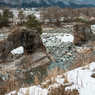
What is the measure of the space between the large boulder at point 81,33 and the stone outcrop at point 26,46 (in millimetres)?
3972

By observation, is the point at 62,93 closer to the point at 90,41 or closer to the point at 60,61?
the point at 60,61

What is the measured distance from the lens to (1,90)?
210cm

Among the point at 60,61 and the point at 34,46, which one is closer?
the point at 34,46

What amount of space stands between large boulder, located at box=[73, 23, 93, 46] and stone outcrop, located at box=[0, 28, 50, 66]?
156 inches

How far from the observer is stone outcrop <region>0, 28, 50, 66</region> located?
4934 mm

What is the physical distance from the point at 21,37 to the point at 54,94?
4034 millimetres

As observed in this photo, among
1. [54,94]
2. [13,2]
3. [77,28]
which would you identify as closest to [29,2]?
[13,2]

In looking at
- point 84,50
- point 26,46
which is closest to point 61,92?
point 26,46

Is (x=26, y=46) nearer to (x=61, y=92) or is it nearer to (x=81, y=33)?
(x=61, y=92)

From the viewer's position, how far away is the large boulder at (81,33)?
7930mm

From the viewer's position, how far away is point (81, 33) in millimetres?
8070

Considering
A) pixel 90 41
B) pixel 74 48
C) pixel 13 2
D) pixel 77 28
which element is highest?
pixel 13 2

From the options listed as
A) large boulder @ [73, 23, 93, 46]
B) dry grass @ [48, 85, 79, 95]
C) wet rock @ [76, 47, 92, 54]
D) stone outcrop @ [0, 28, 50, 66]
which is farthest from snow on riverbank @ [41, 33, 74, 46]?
dry grass @ [48, 85, 79, 95]

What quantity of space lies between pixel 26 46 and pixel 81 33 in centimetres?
517
